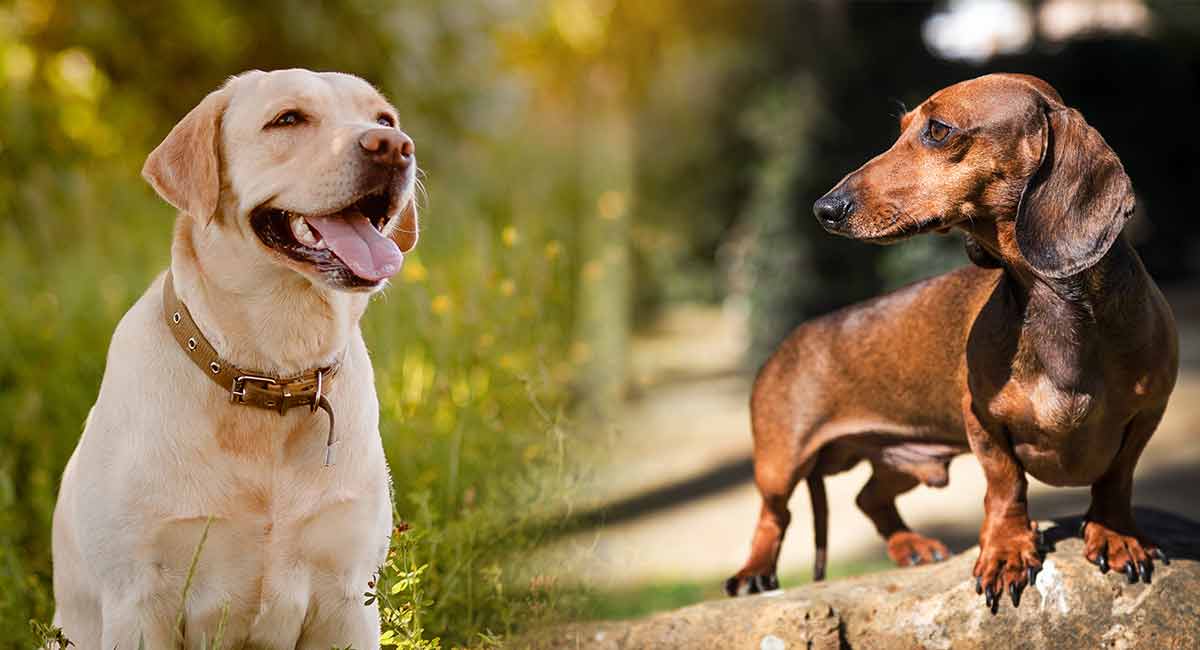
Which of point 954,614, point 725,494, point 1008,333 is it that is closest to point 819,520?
point 954,614

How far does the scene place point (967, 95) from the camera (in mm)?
2332

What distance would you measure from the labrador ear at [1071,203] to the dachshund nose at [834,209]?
0.33 metres

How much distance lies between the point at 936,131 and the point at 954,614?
106 centimetres

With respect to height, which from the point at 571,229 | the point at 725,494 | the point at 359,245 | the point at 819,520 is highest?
the point at 571,229

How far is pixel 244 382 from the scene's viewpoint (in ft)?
6.97

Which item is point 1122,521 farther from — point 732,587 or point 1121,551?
point 732,587

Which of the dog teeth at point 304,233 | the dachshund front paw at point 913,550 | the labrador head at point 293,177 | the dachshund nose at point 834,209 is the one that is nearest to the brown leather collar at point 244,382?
the labrador head at point 293,177

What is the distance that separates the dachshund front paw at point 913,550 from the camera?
3.20 metres

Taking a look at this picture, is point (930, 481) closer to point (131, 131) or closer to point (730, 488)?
point (730, 488)

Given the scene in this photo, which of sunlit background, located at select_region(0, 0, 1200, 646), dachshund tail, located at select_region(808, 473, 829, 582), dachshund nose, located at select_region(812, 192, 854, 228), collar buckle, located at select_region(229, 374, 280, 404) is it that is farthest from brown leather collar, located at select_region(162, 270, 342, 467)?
dachshund tail, located at select_region(808, 473, 829, 582)

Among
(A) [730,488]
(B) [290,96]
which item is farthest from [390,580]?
(A) [730,488]

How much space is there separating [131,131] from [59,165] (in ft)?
1.53

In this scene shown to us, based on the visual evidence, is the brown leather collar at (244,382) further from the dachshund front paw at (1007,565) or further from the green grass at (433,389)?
the dachshund front paw at (1007,565)

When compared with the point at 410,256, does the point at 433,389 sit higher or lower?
lower
